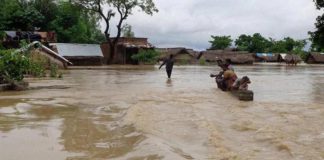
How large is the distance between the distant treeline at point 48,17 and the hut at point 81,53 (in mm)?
3898

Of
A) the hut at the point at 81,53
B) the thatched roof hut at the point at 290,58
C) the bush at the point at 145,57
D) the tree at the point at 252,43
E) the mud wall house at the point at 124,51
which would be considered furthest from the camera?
the tree at the point at 252,43

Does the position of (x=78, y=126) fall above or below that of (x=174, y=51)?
below

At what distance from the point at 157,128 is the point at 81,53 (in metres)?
36.1

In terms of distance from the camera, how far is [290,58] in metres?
67.1

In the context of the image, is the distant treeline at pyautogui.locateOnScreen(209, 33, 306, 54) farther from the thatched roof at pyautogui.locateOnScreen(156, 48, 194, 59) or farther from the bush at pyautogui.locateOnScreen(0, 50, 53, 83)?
the bush at pyautogui.locateOnScreen(0, 50, 53, 83)

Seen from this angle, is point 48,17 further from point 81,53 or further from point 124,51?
point 124,51

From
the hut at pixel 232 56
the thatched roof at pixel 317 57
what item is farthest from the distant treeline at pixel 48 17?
the thatched roof at pixel 317 57

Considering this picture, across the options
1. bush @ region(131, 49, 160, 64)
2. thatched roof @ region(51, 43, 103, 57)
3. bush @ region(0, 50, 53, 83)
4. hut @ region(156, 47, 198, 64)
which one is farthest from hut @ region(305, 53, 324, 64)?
bush @ region(0, 50, 53, 83)

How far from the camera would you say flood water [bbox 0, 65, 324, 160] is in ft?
21.2

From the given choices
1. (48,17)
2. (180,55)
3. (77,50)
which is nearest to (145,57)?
(77,50)

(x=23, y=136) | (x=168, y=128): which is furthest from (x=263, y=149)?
(x=23, y=136)

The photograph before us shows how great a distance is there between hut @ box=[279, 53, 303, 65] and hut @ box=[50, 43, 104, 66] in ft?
95.3

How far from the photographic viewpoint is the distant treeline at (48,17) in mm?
44931

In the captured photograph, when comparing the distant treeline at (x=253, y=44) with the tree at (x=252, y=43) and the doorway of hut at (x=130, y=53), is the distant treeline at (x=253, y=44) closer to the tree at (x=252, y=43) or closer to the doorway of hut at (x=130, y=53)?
the tree at (x=252, y=43)
